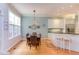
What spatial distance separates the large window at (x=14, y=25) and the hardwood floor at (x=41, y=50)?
33 centimetres

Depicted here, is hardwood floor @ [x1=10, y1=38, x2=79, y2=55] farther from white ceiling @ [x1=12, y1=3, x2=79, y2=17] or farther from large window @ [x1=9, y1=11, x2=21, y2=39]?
white ceiling @ [x1=12, y1=3, x2=79, y2=17]

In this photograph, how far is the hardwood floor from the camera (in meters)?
3.76

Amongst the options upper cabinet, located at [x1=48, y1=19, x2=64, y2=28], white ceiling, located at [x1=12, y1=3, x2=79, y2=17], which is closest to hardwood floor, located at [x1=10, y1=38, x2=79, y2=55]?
upper cabinet, located at [x1=48, y1=19, x2=64, y2=28]

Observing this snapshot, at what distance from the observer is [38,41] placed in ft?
12.8

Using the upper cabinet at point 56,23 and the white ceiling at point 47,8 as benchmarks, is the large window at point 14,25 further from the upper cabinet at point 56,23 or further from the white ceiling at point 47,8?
the upper cabinet at point 56,23

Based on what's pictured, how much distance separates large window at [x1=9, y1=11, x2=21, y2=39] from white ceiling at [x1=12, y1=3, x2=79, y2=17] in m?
0.21

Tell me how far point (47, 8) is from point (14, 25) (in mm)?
1021

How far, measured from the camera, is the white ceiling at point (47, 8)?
3.72 m

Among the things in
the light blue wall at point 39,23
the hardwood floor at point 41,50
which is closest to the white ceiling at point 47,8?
the light blue wall at point 39,23

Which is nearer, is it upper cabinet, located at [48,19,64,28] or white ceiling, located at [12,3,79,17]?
white ceiling, located at [12,3,79,17]
